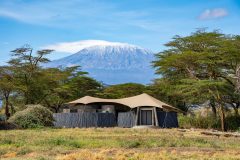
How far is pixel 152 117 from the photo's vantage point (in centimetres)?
5059

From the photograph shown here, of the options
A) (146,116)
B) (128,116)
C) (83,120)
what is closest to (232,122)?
(146,116)

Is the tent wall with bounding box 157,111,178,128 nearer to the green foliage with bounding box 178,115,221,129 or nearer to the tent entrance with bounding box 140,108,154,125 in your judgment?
the tent entrance with bounding box 140,108,154,125

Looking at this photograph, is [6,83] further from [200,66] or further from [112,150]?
[112,150]

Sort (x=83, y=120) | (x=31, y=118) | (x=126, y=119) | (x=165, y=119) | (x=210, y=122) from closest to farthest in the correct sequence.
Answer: (x=31, y=118) → (x=83, y=120) → (x=165, y=119) → (x=126, y=119) → (x=210, y=122)

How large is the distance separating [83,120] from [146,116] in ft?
22.3

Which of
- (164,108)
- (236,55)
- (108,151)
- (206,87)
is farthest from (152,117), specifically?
(108,151)

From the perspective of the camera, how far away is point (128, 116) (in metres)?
51.0

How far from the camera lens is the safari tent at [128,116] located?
4919cm

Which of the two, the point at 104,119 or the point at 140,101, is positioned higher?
the point at 140,101

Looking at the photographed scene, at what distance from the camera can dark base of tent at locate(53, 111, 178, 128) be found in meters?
49.1

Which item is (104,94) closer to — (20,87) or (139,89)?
(139,89)

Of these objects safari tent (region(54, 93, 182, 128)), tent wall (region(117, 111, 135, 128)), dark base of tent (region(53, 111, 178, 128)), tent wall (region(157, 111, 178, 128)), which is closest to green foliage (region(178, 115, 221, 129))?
safari tent (region(54, 93, 182, 128))

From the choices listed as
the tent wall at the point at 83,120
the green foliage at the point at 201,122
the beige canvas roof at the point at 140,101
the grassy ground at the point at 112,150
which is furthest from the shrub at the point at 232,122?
the grassy ground at the point at 112,150

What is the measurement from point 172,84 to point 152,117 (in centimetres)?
1110
